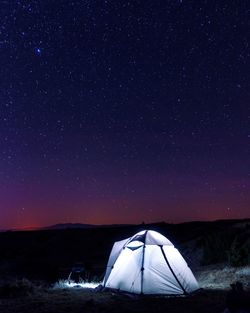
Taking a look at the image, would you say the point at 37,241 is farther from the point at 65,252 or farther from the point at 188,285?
the point at 188,285

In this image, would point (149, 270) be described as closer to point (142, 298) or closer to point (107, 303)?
point (142, 298)

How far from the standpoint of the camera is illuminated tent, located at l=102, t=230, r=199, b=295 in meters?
13.6

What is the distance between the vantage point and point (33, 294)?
13.4m

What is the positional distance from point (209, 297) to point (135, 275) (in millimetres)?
2340

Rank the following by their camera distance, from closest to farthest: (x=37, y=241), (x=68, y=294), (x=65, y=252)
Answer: (x=68, y=294)
(x=65, y=252)
(x=37, y=241)

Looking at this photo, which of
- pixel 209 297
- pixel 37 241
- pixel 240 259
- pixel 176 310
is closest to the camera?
pixel 176 310

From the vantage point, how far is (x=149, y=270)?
1377 centimetres

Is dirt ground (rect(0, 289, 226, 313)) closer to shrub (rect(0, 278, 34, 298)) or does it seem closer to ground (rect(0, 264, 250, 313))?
ground (rect(0, 264, 250, 313))

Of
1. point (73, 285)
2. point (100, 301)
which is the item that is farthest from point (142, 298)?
point (73, 285)

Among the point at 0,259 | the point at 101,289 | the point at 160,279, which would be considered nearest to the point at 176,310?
the point at 160,279

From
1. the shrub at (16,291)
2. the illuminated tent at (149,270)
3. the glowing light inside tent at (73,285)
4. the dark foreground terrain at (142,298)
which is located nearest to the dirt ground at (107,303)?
the dark foreground terrain at (142,298)

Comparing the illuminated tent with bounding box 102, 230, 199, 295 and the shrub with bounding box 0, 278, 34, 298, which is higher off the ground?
the illuminated tent with bounding box 102, 230, 199, 295

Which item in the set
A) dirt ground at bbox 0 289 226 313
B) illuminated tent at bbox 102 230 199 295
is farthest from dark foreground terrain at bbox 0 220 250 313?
illuminated tent at bbox 102 230 199 295

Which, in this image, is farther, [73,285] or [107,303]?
[73,285]
